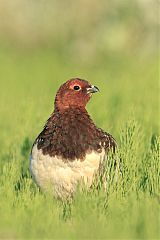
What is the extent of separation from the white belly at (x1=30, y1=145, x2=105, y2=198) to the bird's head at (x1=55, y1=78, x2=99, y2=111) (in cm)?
63

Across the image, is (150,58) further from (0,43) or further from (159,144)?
(159,144)

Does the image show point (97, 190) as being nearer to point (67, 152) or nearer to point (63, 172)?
point (63, 172)

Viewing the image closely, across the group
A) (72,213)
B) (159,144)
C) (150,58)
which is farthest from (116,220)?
(150,58)

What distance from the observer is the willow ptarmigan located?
6.15 m

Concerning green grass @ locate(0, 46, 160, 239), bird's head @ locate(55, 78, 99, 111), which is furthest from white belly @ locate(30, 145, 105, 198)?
bird's head @ locate(55, 78, 99, 111)

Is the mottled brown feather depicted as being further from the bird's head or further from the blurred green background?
the blurred green background

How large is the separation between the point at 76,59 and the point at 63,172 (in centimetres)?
1571

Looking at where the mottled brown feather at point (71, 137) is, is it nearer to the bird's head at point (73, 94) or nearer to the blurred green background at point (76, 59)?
the bird's head at point (73, 94)

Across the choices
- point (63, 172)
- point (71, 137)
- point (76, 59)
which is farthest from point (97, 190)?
point (76, 59)

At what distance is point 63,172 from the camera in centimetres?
614

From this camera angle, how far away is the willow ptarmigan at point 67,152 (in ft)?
20.2

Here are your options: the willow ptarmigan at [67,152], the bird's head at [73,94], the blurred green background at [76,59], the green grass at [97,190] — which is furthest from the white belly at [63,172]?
the blurred green background at [76,59]

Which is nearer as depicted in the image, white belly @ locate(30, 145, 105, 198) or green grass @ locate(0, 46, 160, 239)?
green grass @ locate(0, 46, 160, 239)

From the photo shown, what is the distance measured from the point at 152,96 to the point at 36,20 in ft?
45.0
